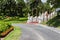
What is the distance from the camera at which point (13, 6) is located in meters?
87.1

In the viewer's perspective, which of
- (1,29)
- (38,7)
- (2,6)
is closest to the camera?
(1,29)

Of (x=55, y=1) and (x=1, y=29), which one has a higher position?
(x=55, y=1)

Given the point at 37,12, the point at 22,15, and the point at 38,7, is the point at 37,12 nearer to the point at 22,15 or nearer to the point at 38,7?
the point at 38,7

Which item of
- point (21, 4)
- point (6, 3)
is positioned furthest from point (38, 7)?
point (21, 4)

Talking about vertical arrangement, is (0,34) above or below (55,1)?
below

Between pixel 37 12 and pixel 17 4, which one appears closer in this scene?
pixel 37 12

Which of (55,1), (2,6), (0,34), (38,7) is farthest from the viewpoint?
(2,6)

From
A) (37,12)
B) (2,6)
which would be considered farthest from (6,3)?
(37,12)

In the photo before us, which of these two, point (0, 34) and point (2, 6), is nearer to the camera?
point (0, 34)

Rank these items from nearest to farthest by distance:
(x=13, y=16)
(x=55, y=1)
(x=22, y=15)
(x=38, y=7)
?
(x=55, y=1) < (x=38, y=7) < (x=13, y=16) < (x=22, y=15)

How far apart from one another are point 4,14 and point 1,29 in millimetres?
62628

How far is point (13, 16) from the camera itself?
9112 cm

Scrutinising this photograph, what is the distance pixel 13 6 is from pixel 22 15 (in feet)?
37.3

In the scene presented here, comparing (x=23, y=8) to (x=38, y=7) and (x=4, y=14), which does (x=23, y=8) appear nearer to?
(x=4, y=14)
